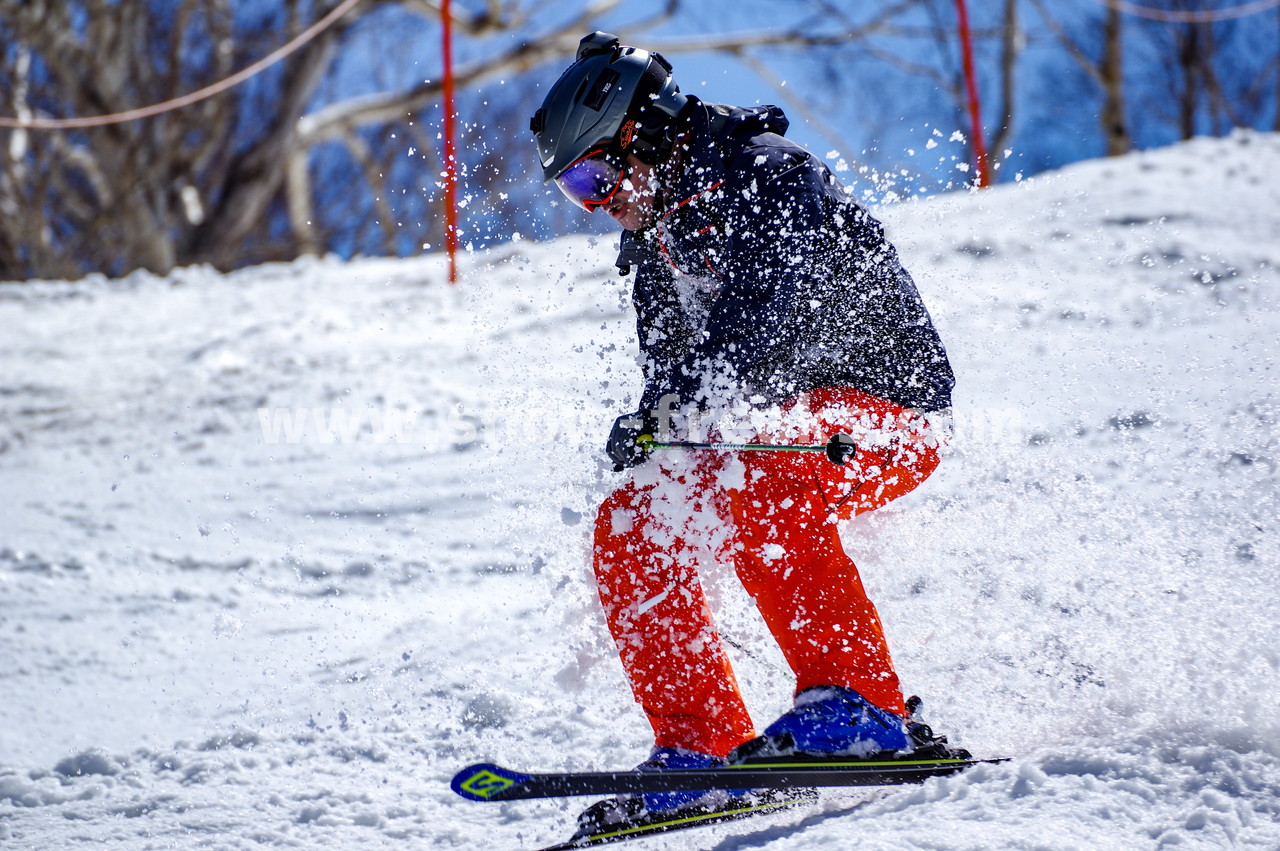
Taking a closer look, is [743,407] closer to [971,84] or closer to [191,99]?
[971,84]

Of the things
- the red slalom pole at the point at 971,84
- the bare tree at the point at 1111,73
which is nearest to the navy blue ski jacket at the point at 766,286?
the red slalom pole at the point at 971,84

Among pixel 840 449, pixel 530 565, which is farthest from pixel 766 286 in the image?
pixel 530 565

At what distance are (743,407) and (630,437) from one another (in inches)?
8.5

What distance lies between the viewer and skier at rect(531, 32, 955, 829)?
6.55 feet

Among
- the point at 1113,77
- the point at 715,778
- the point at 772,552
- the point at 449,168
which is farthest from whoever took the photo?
the point at 1113,77

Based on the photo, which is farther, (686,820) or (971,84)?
(971,84)

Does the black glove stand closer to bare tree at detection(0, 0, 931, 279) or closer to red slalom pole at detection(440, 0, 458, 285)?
red slalom pole at detection(440, 0, 458, 285)

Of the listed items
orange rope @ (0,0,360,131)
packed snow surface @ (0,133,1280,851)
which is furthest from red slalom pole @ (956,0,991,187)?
orange rope @ (0,0,360,131)

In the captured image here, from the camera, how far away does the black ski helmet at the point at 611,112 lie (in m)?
2.17

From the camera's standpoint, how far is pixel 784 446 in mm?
2031

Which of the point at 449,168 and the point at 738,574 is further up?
the point at 449,168

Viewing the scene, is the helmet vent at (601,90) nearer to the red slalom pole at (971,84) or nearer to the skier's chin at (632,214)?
the skier's chin at (632,214)

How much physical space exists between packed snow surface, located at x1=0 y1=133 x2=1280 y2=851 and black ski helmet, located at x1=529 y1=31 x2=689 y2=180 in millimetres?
700

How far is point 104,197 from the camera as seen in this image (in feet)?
47.6
